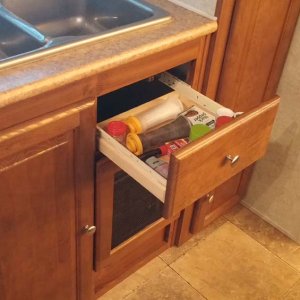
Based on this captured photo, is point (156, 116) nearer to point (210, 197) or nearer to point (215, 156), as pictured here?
point (215, 156)

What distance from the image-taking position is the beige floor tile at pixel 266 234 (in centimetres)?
167

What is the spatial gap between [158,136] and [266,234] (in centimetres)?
88

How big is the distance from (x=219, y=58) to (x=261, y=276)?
79cm

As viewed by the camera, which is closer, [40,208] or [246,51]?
[40,208]

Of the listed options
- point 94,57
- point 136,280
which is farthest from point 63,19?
point 136,280

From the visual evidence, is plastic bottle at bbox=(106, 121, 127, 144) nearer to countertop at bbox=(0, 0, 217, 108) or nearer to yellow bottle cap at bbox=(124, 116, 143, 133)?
yellow bottle cap at bbox=(124, 116, 143, 133)

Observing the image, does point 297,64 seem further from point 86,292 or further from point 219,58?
point 86,292

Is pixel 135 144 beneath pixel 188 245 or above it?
above

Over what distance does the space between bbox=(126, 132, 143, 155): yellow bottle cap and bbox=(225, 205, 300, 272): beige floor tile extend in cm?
89

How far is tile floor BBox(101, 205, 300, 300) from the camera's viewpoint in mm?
1504

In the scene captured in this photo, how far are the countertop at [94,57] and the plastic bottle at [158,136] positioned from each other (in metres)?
0.17

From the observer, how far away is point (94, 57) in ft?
→ 3.04

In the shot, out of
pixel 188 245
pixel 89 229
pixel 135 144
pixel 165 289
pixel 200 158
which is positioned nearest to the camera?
pixel 200 158

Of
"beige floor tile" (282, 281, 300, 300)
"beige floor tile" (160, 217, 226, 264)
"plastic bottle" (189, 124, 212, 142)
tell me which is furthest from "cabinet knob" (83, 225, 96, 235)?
"beige floor tile" (282, 281, 300, 300)
